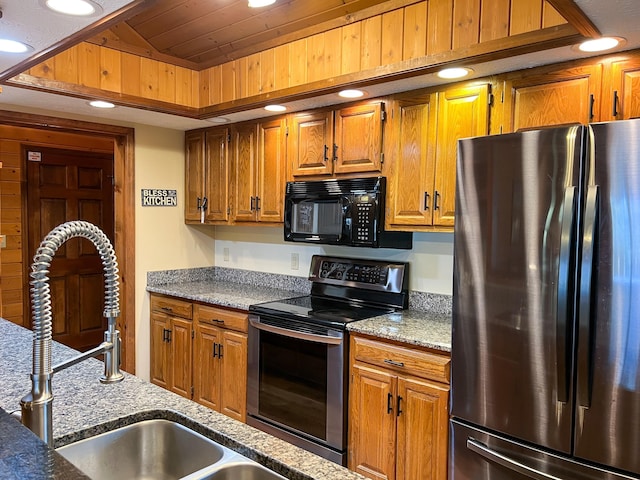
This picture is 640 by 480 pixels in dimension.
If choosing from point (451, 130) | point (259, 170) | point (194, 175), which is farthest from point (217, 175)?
point (451, 130)

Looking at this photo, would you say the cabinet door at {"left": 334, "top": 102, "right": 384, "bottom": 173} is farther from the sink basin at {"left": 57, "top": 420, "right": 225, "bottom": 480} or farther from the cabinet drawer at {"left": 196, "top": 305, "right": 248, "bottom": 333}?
the sink basin at {"left": 57, "top": 420, "right": 225, "bottom": 480}

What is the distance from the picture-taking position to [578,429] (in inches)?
68.1

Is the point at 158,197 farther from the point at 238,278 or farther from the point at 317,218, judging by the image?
the point at 317,218

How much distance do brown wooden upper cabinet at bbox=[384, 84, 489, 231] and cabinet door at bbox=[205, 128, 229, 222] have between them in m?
1.49

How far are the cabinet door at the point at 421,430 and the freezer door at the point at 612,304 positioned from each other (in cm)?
67

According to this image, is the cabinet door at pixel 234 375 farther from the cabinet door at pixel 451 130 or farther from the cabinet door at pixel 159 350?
the cabinet door at pixel 451 130

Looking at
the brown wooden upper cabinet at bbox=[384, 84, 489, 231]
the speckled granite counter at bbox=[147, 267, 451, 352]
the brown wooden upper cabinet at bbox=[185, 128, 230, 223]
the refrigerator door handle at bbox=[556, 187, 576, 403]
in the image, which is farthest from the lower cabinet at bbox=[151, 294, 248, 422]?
the refrigerator door handle at bbox=[556, 187, 576, 403]

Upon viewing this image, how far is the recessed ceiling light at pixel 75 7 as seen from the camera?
1345mm

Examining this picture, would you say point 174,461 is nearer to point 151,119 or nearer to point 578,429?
point 578,429

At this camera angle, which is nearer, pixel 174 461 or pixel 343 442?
pixel 174 461

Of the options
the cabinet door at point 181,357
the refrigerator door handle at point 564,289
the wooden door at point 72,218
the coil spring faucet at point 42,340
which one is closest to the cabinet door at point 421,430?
the refrigerator door handle at point 564,289

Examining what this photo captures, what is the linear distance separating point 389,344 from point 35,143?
404cm

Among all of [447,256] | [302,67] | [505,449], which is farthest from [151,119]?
[505,449]

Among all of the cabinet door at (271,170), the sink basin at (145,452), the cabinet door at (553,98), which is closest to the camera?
the sink basin at (145,452)
